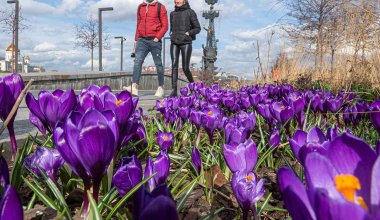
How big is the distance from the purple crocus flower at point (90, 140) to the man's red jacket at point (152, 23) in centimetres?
643

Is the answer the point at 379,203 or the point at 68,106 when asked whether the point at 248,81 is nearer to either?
the point at 68,106

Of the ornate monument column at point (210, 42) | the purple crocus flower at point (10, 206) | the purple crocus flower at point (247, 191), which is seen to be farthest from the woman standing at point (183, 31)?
the ornate monument column at point (210, 42)

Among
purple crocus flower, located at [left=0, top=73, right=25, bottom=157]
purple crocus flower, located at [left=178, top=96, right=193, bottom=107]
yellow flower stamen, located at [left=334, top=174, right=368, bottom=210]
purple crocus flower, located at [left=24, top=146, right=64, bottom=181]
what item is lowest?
purple crocus flower, located at [left=24, top=146, right=64, bottom=181]

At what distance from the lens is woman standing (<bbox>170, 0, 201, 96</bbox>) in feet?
24.3

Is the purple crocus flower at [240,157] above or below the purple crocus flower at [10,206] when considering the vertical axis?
below

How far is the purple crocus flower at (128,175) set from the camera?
3.40ft

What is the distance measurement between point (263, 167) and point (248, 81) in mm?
8507

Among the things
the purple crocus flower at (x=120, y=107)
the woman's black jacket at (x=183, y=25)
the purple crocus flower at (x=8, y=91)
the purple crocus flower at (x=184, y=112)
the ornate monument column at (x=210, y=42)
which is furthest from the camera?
the ornate monument column at (x=210, y=42)

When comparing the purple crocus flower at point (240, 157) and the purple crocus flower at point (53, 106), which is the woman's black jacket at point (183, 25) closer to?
the purple crocus flower at point (53, 106)

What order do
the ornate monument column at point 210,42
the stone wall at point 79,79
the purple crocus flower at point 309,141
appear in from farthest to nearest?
the ornate monument column at point 210,42 < the stone wall at point 79,79 < the purple crocus flower at point 309,141

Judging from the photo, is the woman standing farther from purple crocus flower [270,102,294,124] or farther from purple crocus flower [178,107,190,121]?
purple crocus flower [270,102,294,124]

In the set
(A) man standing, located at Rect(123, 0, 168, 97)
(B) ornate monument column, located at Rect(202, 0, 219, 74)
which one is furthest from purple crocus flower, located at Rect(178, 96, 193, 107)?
(B) ornate monument column, located at Rect(202, 0, 219, 74)

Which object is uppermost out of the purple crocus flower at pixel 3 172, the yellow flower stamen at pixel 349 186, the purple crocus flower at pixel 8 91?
the purple crocus flower at pixel 8 91

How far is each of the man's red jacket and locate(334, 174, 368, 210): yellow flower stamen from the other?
6927 mm
